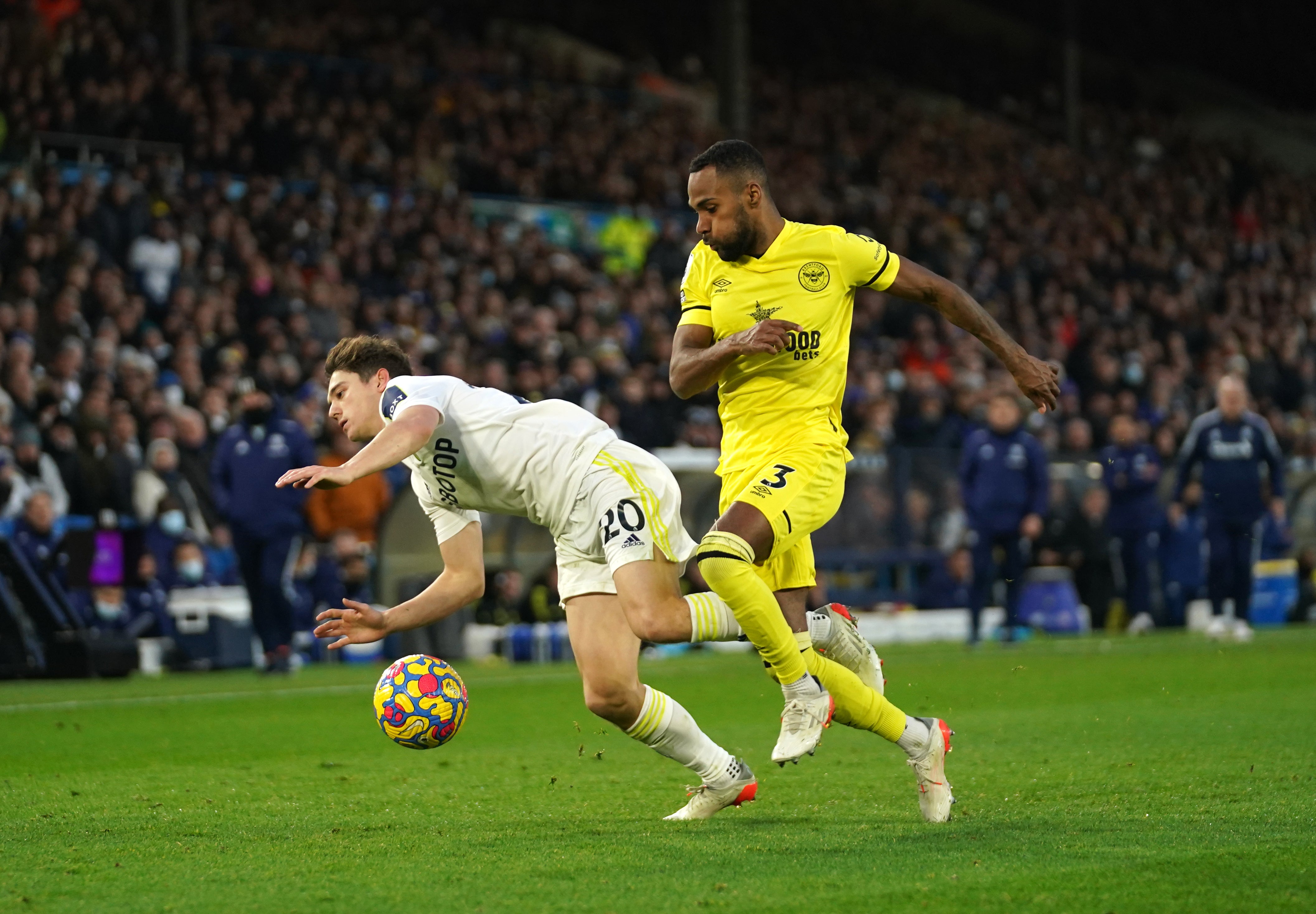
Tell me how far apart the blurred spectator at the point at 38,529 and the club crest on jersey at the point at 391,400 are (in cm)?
893

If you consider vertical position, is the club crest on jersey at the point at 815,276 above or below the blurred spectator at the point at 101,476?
above

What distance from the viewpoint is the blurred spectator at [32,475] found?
564 inches

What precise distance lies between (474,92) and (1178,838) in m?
22.2

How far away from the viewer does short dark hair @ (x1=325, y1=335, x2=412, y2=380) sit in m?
6.09

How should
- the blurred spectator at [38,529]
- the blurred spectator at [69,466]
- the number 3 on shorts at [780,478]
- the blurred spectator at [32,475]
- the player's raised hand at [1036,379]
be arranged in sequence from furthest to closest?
the blurred spectator at [69,466]
the blurred spectator at [32,475]
the blurred spectator at [38,529]
the player's raised hand at [1036,379]
the number 3 on shorts at [780,478]

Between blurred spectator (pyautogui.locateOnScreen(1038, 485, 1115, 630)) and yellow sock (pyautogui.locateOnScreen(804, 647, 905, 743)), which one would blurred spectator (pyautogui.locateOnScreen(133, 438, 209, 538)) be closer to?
blurred spectator (pyautogui.locateOnScreen(1038, 485, 1115, 630))

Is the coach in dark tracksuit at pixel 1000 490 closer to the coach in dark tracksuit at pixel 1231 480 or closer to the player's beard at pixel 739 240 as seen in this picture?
the coach in dark tracksuit at pixel 1231 480

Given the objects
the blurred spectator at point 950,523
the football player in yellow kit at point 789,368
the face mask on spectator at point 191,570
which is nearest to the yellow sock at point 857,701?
the football player in yellow kit at point 789,368

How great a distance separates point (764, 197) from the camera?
6453mm

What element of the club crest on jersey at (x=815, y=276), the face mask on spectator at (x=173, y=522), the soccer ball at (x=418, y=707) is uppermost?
the club crest on jersey at (x=815, y=276)

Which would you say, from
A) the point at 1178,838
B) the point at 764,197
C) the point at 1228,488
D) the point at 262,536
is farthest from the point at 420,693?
the point at 1228,488

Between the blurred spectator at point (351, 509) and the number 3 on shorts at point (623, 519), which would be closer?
the number 3 on shorts at point (623, 519)

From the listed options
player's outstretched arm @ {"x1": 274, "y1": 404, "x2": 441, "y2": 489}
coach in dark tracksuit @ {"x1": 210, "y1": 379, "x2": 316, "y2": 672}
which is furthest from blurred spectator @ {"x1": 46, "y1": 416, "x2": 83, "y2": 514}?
player's outstretched arm @ {"x1": 274, "y1": 404, "x2": 441, "y2": 489}

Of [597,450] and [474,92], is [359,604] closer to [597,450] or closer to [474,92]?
[597,450]
